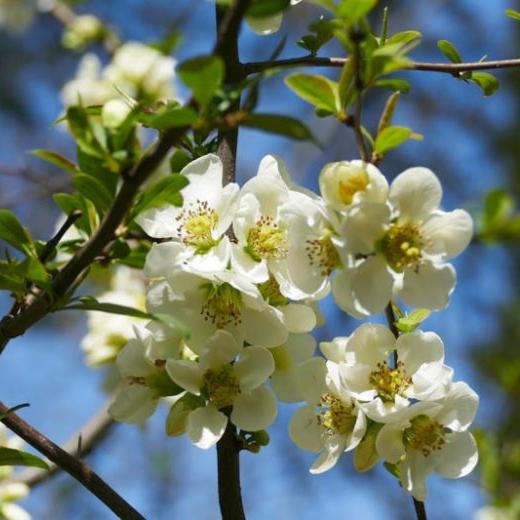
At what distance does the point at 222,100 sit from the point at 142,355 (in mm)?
351

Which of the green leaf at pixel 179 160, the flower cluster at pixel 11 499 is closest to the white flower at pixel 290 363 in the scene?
the green leaf at pixel 179 160

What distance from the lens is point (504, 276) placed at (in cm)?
693

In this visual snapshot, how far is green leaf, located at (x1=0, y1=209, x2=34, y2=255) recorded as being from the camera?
80 cm

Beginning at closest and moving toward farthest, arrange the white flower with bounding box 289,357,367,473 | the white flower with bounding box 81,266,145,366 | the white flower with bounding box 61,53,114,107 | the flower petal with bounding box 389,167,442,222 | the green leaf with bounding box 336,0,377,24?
1. the green leaf with bounding box 336,0,377,24
2. the flower petal with bounding box 389,167,442,222
3. the white flower with bounding box 289,357,367,473
4. the white flower with bounding box 81,266,145,366
5. the white flower with bounding box 61,53,114,107

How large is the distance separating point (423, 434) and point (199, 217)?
0.32m

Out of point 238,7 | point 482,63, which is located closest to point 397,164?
point 482,63

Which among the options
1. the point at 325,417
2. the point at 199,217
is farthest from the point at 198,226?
the point at 325,417

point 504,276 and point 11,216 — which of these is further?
point 504,276

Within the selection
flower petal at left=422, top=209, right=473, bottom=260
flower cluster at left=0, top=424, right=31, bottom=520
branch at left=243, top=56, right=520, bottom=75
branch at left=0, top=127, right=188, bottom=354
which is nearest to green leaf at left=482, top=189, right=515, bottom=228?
branch at left=243, top=56, right=520, bottom=75

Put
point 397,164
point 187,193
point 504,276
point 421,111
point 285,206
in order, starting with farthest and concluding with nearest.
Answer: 1. point 504,276
2. point 421,111
3. point 397,164
4. point 187,193
5. point 285,206

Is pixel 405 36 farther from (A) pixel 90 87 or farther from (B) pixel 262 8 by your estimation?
(A) pixel 90 87

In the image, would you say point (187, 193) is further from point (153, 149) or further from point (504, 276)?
point (504, 276)

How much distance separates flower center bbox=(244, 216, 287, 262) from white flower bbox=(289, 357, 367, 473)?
12 cm

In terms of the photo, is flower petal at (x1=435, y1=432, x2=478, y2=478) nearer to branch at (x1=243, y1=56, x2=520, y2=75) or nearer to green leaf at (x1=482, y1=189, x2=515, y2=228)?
branch at (x1=243, y1=56, x2=520, y2=75)
